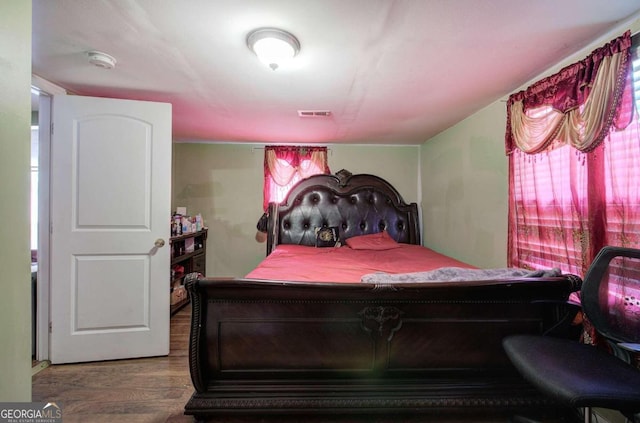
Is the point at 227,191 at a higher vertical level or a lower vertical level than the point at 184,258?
higher

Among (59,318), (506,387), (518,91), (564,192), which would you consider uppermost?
(518,91)

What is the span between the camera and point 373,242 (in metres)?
2.75

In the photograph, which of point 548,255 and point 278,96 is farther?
point 278,96

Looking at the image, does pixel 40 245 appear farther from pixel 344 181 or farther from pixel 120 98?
pixel 344 181

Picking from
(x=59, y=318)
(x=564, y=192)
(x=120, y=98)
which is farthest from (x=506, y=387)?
(x=120, y=98)

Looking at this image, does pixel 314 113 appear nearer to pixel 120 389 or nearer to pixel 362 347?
pixel 362 347

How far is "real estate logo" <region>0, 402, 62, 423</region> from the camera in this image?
82 cm

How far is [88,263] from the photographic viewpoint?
70.7 inches

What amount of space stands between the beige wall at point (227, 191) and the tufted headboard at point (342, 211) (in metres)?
0.31

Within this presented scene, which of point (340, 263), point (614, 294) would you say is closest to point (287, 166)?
point (340, 263)

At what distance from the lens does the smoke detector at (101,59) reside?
4.68ft

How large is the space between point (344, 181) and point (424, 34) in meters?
1.92

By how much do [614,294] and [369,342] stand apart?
3.48 ft

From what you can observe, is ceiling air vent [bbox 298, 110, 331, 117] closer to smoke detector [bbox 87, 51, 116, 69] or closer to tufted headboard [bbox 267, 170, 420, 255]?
tufted headboard [bbox 267, 170, 420, 255]
